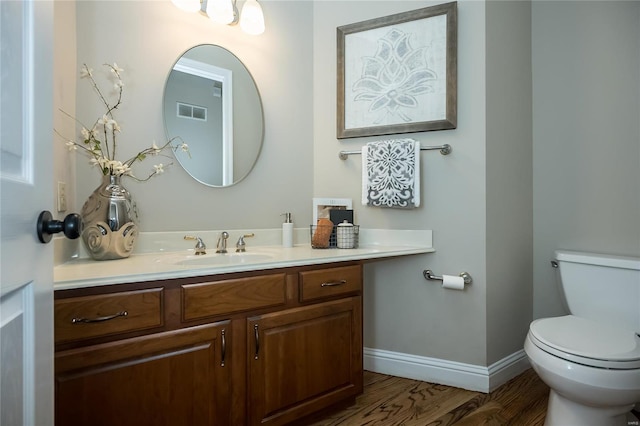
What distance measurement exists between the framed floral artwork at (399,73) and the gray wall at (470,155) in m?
0.06

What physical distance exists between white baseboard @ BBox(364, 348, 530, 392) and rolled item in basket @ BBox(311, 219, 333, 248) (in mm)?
775

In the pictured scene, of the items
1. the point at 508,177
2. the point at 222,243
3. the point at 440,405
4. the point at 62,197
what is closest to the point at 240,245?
the point at 222,243

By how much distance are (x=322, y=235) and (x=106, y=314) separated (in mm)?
1115

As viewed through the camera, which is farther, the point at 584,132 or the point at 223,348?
the point at 584,132

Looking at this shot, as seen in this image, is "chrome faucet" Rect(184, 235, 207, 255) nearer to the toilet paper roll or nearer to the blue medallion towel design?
the blue medallion towel design

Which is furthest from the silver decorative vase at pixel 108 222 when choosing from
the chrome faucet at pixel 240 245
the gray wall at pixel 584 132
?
the gray wall at pixel 584 132

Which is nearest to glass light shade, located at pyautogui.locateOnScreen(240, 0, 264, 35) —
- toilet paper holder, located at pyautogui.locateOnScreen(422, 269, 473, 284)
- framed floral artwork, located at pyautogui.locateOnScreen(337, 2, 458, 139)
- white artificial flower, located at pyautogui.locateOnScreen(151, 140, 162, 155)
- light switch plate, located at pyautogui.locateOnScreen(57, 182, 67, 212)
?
framed floral artwork, located at pyautogui.locateOnScreen(337, 2, 458, 139)

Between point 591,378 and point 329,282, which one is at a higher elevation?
point 329,282

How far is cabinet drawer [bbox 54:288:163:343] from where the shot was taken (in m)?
1.11

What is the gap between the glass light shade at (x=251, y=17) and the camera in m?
2.05

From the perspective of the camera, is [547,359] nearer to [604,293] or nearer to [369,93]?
[604,293]

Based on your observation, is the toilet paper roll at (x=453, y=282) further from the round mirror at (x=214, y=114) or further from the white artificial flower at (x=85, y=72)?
the white artificial flower at (x=85, y=72)

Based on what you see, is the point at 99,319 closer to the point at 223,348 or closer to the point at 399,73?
the point at 223,348

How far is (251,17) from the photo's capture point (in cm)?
206
